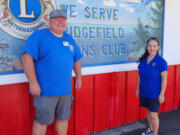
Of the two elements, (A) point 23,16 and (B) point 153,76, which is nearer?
(A) point 23,16

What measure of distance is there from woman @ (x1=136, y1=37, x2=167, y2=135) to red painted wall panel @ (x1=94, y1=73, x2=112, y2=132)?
58 centimetres

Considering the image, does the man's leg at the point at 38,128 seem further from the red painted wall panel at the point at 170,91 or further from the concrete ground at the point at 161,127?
the red painted wall panel at the point at 170,91

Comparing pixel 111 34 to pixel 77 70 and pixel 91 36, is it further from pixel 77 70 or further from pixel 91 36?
pixel 77 70

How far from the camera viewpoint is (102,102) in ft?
10.3

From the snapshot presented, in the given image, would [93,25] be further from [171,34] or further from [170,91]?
[170,91]

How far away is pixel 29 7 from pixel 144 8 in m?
2.01

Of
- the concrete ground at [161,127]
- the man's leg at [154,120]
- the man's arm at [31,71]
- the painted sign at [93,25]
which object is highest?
the painted sign at [93,25]

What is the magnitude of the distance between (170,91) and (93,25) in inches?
85.2

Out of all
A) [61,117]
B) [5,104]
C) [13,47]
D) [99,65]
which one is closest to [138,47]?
[99,65]

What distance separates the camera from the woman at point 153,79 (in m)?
2.60

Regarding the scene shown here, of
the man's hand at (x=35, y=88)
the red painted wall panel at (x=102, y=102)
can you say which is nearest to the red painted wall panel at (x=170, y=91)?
the red painted wall panel at (x=102, y=102)

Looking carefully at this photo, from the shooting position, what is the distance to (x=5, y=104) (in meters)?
2.30

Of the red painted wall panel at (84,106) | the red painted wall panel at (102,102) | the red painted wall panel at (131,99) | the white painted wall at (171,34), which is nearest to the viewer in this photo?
the red painted wall panel at (84,106)

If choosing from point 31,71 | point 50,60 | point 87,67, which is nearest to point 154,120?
point 87,67
